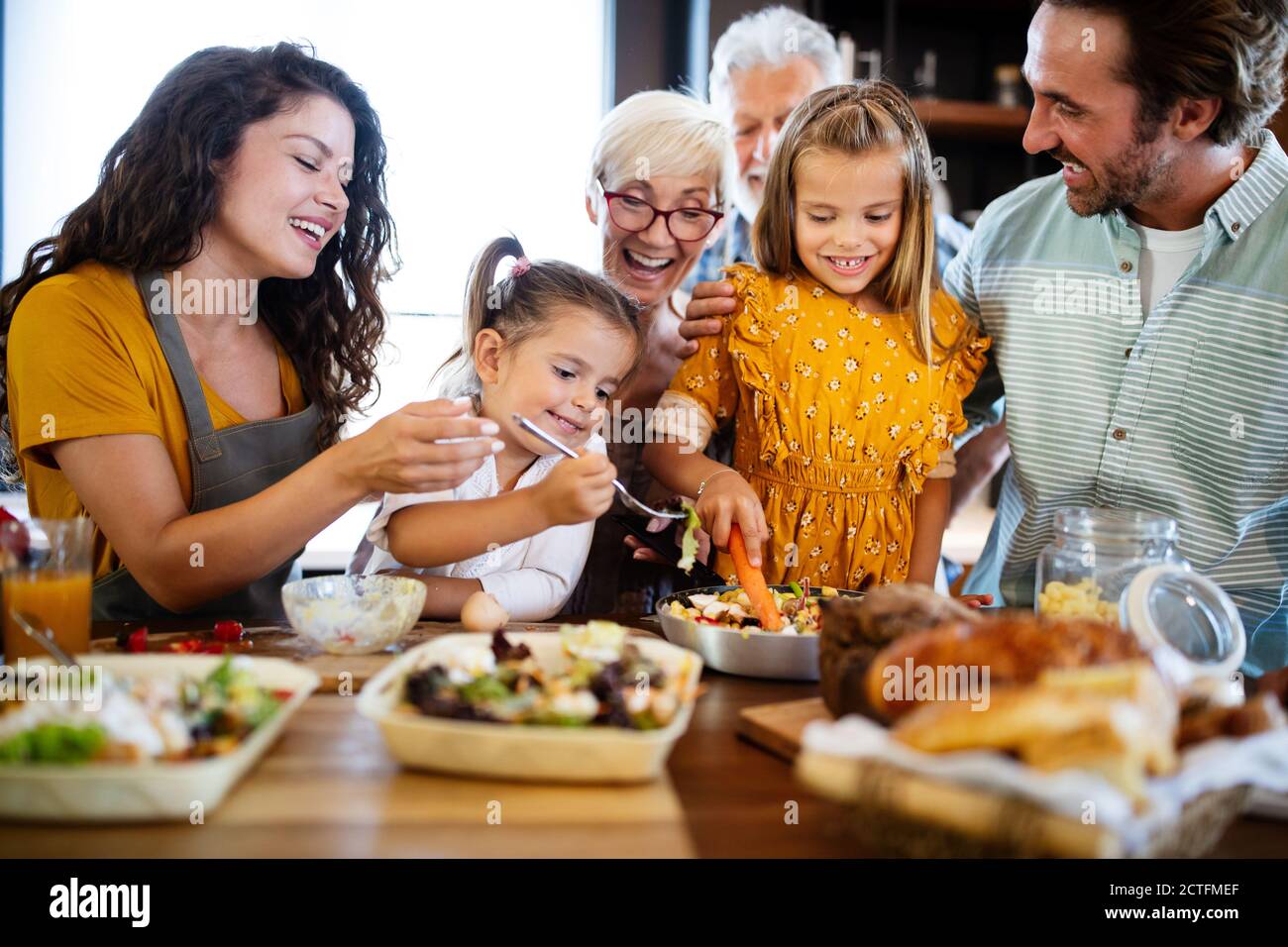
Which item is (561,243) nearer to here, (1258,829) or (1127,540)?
(1127,540)

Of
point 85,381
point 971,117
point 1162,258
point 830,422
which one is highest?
point 971,117

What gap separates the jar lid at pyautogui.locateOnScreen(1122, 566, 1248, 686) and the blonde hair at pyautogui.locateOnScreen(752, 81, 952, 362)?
0.93 m

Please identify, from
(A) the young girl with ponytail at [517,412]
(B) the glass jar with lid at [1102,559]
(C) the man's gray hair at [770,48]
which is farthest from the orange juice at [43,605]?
(C) the man's gray hair at [770,48]

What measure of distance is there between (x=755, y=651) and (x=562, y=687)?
0.39 m

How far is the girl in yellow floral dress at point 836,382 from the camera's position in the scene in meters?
2.00

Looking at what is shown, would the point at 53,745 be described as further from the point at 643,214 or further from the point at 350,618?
the point at 643,214

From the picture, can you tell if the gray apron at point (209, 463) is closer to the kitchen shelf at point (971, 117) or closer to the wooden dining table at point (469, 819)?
the wooden dining table at point (469, 819)

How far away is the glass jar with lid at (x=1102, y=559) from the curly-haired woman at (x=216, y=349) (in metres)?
0.75

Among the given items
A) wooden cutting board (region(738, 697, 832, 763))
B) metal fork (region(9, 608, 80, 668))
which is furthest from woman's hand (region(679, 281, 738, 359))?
metal fork (region(9, 608, 80, 668))

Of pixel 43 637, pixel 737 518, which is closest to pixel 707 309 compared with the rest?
pixel 737 518

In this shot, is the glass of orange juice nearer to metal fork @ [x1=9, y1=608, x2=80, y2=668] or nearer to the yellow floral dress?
metal fork @ [x1=9, y1=608, x2=80, y2=668]

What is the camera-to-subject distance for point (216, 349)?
1872 millimetres
